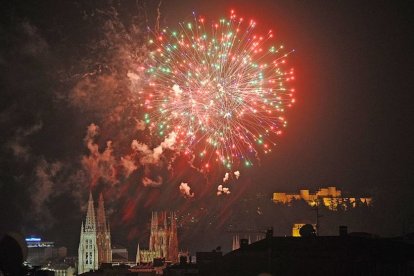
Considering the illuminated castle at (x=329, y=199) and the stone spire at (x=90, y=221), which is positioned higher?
the illuminated castle at (x=329, y=199)

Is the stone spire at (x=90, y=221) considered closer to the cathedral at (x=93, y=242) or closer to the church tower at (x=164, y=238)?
the cathedral at (x=93, y=242)

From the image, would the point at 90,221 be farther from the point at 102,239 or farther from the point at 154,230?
the point at 154,230

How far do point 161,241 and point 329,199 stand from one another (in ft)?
162

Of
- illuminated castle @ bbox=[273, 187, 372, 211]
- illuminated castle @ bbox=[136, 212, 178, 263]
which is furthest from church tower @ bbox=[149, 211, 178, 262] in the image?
illuminated castle @ bbox=[273, 187, 372, 211]

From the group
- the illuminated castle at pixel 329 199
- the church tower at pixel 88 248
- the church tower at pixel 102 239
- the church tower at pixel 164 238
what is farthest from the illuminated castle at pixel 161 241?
the illuminated castle at pixel 329 199

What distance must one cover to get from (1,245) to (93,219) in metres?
92.2

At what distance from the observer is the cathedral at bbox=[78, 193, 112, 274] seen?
111 metres

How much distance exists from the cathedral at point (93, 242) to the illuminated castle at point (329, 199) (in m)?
52.0

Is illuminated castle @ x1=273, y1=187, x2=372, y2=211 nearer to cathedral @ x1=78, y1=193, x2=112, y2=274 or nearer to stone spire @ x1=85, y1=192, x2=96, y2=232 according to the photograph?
cathedral @ x1=78, y1=193, x2=112, y2=274

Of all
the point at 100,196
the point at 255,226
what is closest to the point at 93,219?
the point at 100,196

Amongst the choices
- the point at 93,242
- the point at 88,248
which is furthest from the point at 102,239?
the point at 88,248

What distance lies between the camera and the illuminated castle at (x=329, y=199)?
152 m

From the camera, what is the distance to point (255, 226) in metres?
160

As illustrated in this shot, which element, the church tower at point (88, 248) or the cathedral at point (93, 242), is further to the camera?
the cathedral at point (93, 242)
